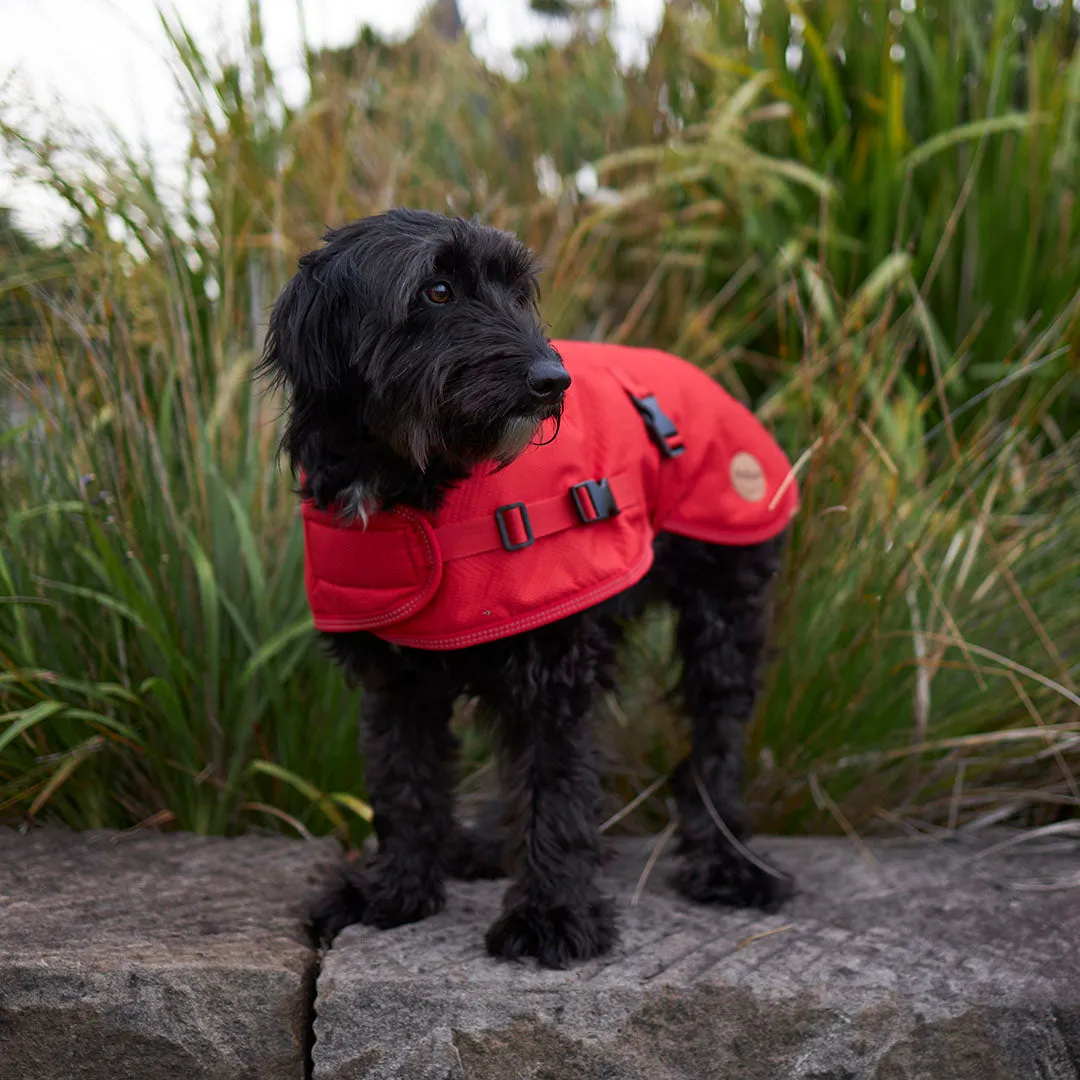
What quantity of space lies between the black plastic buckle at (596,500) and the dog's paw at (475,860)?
3.18ft

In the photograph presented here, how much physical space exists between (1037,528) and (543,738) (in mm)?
2002

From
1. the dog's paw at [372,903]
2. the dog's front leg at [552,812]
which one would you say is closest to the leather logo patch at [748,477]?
the dog's front leg at [552,812]

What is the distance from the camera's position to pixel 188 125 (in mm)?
3740

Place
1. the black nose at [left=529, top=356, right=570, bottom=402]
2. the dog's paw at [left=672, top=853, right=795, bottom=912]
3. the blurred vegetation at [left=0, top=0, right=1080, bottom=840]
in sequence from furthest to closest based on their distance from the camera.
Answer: the blurred vegetation at [left=0, top=0, right=1080, bottom=840] → the dog's paw at [left=672, top=853, right=795, bottom=912] → the black nose at [left=529, top=356, right=570, bottom=402]

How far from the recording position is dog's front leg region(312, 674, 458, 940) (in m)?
2.48

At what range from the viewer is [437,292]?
2117 mm

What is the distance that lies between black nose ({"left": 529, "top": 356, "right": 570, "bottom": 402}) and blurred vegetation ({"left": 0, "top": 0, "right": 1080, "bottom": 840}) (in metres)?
1.11

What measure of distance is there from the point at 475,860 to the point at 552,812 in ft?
2.02

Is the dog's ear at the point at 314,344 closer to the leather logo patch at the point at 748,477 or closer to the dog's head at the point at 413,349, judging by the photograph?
the dog's head at the point at 413,349

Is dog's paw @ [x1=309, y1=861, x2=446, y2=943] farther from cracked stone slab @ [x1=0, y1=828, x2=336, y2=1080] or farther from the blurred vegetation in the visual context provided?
the blurred vegetation

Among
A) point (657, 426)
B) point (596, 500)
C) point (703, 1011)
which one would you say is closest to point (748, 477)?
point (657, 426)

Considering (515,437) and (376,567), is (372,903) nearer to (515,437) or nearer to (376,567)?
(376,567)

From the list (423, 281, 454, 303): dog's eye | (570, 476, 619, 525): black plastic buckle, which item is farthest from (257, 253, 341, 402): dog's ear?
(570, 476, 619, 525): black plastic buckle

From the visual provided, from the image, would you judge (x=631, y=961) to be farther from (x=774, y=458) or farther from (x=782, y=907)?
(x=774, y=458)
